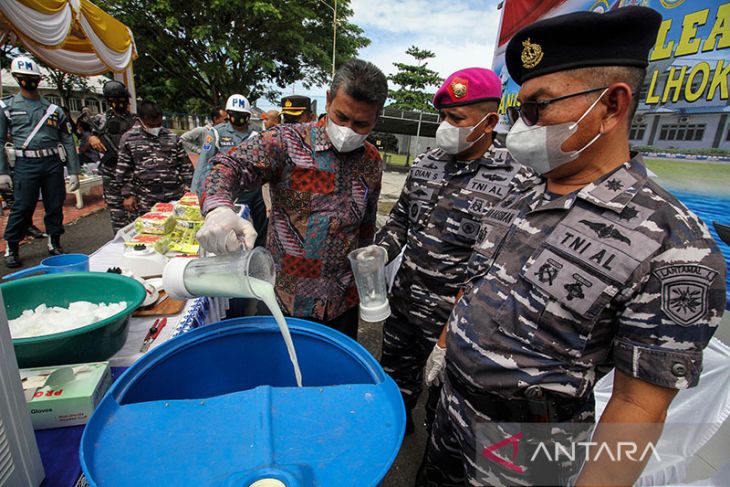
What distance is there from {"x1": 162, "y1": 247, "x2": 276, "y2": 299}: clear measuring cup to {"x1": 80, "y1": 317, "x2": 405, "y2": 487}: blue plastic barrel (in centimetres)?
13

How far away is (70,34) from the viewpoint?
5.98 meters

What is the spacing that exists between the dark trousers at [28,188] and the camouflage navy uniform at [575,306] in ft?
17.1

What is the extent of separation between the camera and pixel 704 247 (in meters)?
0.79

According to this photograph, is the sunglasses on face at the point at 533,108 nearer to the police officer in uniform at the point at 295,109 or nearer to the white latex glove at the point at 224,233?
the white latex glove at the point at 224,233

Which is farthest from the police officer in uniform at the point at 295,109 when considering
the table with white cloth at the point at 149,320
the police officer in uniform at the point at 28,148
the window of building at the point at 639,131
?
the window of building at the point at 639,131

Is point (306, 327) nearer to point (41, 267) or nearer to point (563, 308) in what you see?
point (563, 308)

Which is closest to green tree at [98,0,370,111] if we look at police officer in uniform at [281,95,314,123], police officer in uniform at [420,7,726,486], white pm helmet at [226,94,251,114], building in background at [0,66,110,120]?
building in background at [0,66,110,120]

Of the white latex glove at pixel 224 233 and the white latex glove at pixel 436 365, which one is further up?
the white latex glove at pixel 224 233

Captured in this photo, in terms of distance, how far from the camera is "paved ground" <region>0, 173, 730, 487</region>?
6.10 ft

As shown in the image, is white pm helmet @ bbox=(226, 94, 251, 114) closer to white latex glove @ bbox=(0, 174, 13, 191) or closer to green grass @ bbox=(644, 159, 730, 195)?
white latex glove @ bbox=(0, 174, 13, 191)

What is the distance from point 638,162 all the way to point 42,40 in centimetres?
632

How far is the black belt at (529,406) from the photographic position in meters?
0.99

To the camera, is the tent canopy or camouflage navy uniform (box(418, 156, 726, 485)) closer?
camouflage navy uniform (box(418, 156, 726, 485))

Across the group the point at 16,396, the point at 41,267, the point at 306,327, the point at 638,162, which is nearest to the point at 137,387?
the point at 16,396
